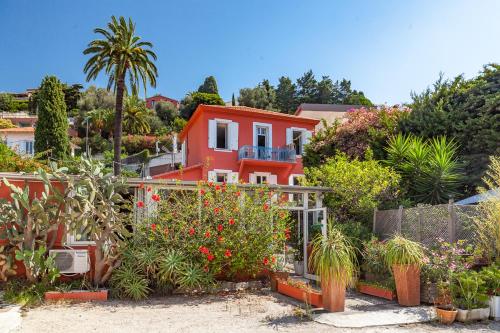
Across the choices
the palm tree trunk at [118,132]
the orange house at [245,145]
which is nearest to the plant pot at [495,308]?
the orange house at [245,145]

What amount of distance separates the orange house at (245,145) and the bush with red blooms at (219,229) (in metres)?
10.3

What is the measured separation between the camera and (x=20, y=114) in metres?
58.6

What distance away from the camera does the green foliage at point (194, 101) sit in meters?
56.4

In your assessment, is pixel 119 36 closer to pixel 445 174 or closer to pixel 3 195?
pixel 3 195

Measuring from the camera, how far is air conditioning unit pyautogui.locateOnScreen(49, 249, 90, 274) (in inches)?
382

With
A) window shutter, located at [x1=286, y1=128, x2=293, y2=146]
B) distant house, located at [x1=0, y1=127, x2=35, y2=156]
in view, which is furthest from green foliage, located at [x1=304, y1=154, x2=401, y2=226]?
distant house, located at [x1=0, y1=127, x2=35, y2=156]

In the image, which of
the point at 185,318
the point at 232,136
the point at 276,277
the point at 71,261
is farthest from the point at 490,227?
the point at 232,136

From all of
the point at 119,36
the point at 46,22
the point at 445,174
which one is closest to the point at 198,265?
the point at 445,174

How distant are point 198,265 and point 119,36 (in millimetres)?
17269

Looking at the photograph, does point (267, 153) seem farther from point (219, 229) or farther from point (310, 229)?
point (219, 229)

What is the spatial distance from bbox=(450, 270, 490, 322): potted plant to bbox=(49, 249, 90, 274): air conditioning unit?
7.64 meters

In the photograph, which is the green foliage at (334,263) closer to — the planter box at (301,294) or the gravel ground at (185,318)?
the planter box at (301,294)

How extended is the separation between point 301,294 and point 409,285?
220 centimetres

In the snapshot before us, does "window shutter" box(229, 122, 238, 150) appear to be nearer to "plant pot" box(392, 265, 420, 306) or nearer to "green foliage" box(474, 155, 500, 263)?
"plant pot" box(392, 265, 420, 306)
